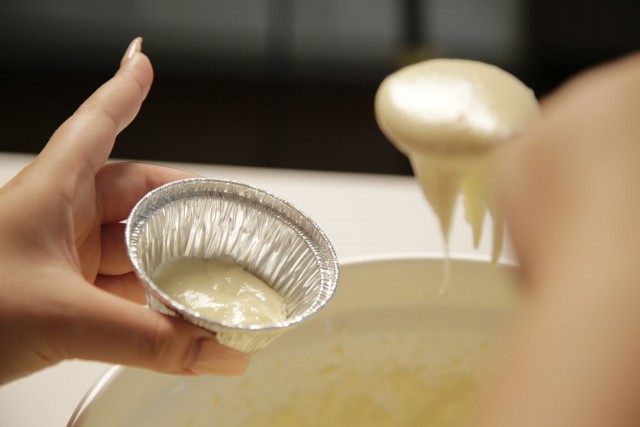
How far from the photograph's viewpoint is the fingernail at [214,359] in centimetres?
70

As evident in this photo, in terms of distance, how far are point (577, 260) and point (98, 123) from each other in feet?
1.92

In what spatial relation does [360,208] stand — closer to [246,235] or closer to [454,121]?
[246,235]

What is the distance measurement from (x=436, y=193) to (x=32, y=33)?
1.92 meters

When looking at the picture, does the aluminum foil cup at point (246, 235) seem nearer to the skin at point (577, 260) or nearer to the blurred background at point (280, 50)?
the skin at point (577, 260)

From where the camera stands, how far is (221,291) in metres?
0.80

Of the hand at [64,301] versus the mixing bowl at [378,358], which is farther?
the mixing bowl at [378,358]

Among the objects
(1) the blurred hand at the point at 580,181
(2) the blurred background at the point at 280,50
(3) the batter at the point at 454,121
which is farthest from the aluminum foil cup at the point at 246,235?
(2) the blurred background at the point at 280,50

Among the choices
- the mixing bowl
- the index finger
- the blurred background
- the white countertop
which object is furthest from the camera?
the blurred background

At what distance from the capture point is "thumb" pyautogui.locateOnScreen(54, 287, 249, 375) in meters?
0.67

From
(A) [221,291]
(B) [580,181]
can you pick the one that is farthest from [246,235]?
(B) [580,181]

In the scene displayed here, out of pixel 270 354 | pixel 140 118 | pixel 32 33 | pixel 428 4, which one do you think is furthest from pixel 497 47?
pixel 270 354

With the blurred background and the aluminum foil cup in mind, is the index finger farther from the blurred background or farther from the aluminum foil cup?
the blurred background

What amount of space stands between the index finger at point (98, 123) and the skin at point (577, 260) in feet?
1.59

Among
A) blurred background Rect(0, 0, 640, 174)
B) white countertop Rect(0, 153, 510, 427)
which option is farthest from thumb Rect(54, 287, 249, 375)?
blurred background Rect(0, 0, 640, 174)
